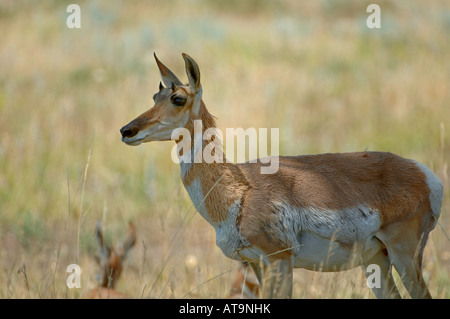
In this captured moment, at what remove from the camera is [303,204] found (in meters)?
4.18

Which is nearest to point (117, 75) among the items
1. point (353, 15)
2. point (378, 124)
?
point (378, 124)

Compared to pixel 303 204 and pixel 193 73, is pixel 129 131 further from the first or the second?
pixel 303 204

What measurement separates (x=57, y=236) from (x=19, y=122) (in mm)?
3293

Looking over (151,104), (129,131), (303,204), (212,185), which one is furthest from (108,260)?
(151,104)

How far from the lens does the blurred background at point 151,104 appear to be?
7.08 meters

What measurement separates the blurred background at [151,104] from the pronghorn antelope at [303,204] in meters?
0.95

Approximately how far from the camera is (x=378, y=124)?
37.1 feet

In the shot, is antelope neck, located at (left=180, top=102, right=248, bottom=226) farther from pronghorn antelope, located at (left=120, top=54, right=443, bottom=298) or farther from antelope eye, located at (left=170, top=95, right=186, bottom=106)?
antelope eye, located at (left=170, top=95, right=186, bottom=106)

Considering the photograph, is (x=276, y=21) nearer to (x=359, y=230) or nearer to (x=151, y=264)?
(x=151, y=264)

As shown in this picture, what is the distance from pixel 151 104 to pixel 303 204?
726 centimetres

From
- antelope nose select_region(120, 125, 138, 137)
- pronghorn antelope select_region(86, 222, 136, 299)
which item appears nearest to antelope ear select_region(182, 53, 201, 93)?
antelope nose select_region(120, 125, 138, 137)

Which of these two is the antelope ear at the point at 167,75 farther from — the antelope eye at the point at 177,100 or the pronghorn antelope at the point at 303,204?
the antelope eye at the point at 177,100

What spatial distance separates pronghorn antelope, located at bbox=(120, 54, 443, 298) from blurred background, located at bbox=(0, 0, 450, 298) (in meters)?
0.95

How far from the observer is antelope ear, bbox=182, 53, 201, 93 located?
408 centimetres
